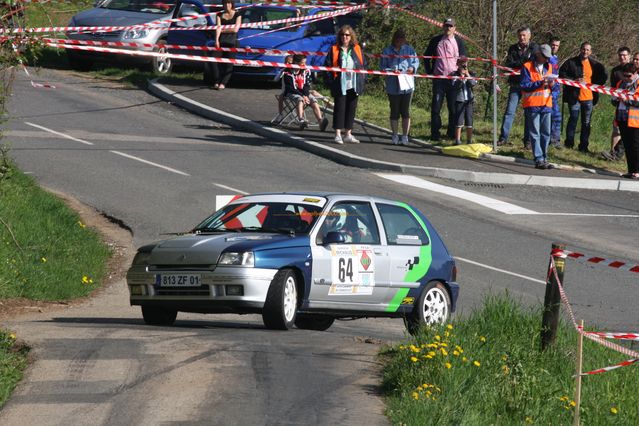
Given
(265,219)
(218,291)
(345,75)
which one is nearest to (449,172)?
(345,75)

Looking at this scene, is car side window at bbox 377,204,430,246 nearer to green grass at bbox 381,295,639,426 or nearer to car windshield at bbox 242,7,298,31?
green grass at bbox 381,295,639,426

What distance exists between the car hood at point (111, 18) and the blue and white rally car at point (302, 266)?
→ 1815 cm

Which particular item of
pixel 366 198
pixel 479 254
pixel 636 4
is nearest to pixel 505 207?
pixel 479 254

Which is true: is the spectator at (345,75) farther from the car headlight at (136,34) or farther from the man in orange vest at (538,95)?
the car headlight at (136,34)

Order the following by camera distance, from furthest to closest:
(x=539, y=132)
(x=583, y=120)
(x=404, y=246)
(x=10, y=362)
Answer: (x=583, y=120) < (x=539, y=132) < (x=404, y=246) < (x=10, y=362)

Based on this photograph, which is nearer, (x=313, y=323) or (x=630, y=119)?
(x=313, y=323)

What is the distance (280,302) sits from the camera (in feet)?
38.7

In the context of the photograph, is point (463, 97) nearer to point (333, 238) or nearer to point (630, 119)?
point (630, 119)

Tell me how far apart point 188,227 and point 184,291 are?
6383 mm

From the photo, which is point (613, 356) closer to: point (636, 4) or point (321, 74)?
point (321, 74)

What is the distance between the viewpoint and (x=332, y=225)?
41.9 feet

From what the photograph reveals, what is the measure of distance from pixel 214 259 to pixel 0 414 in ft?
11.6

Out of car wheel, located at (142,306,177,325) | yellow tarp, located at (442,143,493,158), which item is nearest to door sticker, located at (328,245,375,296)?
car wheel, located at (142,306,177,325)

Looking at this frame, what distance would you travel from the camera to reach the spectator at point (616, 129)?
23953 millimetres
